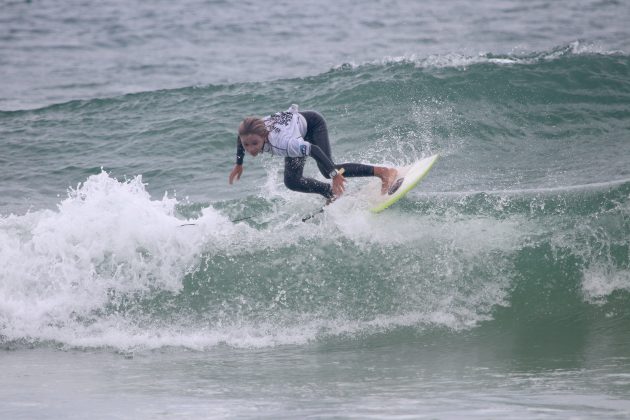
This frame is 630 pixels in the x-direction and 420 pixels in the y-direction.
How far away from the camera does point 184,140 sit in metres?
13.9

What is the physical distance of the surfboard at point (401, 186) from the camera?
28.0 feet

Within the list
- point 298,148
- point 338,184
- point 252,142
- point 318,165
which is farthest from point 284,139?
point 338,184

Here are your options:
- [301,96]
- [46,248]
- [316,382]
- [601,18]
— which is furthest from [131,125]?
[601,18]

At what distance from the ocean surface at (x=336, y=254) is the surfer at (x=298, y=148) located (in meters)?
0.47

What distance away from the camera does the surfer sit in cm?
782

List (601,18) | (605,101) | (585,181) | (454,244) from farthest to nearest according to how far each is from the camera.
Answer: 1. (601,18)
2. (605,101)
3. (585,181)
4. (454,244)

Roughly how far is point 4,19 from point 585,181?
65.6ft

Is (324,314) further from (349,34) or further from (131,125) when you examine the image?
(349,34)

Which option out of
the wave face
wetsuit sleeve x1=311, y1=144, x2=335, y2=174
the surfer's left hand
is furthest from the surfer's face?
the wave face

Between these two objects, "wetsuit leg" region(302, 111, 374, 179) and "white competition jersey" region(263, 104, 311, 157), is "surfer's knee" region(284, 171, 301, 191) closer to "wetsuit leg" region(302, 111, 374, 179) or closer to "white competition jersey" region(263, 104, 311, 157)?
"white competition jersey" region(263, 104, 311, 157)

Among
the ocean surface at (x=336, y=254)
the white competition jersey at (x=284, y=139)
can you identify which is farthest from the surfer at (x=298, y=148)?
the ocean surface at (x=336, y=254)

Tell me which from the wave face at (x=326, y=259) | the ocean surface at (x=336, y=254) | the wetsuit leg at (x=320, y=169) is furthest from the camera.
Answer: the wetsuit leg at (x=320, y=169)

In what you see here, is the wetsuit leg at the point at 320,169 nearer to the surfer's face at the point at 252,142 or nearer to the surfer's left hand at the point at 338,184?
the surfer's left hand at the point at 338,184

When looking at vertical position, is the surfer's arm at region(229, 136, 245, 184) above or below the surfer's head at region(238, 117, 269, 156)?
below
